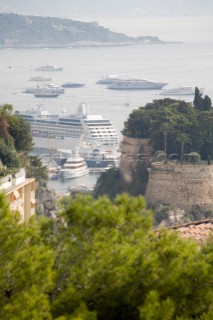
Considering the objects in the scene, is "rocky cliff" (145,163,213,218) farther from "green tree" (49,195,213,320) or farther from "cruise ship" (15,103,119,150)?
"green tree" (49,195,213,320)

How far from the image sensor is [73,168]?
129 feet

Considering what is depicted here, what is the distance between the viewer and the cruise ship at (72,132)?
144 ft

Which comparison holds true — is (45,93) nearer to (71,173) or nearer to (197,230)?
(71,173)

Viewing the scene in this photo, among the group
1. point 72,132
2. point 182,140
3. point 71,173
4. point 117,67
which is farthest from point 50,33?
point 182,140

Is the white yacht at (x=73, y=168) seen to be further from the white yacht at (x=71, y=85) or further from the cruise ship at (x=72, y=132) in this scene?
the white yacht at (x=71, y=85)

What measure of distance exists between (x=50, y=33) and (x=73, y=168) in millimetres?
68582

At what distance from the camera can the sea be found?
58522 mm

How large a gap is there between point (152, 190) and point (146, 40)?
88399 mm

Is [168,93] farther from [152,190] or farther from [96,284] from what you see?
[96,284]

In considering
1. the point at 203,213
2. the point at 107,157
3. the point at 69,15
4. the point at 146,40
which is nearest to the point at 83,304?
the point at 203,213

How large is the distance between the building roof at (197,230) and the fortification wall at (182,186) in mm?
17597

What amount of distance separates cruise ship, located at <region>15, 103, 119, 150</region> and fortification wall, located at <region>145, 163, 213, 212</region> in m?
16.9

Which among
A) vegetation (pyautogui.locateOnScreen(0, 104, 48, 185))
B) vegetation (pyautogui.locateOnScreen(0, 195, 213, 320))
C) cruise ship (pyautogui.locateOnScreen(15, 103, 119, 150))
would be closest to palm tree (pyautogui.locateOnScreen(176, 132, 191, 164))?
vegetation (pyautogui.locateOnScreen(0, 104, 48, 185))

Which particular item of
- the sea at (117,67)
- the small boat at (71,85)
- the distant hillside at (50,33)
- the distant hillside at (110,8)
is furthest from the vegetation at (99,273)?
the distant hillside at (110,8)
